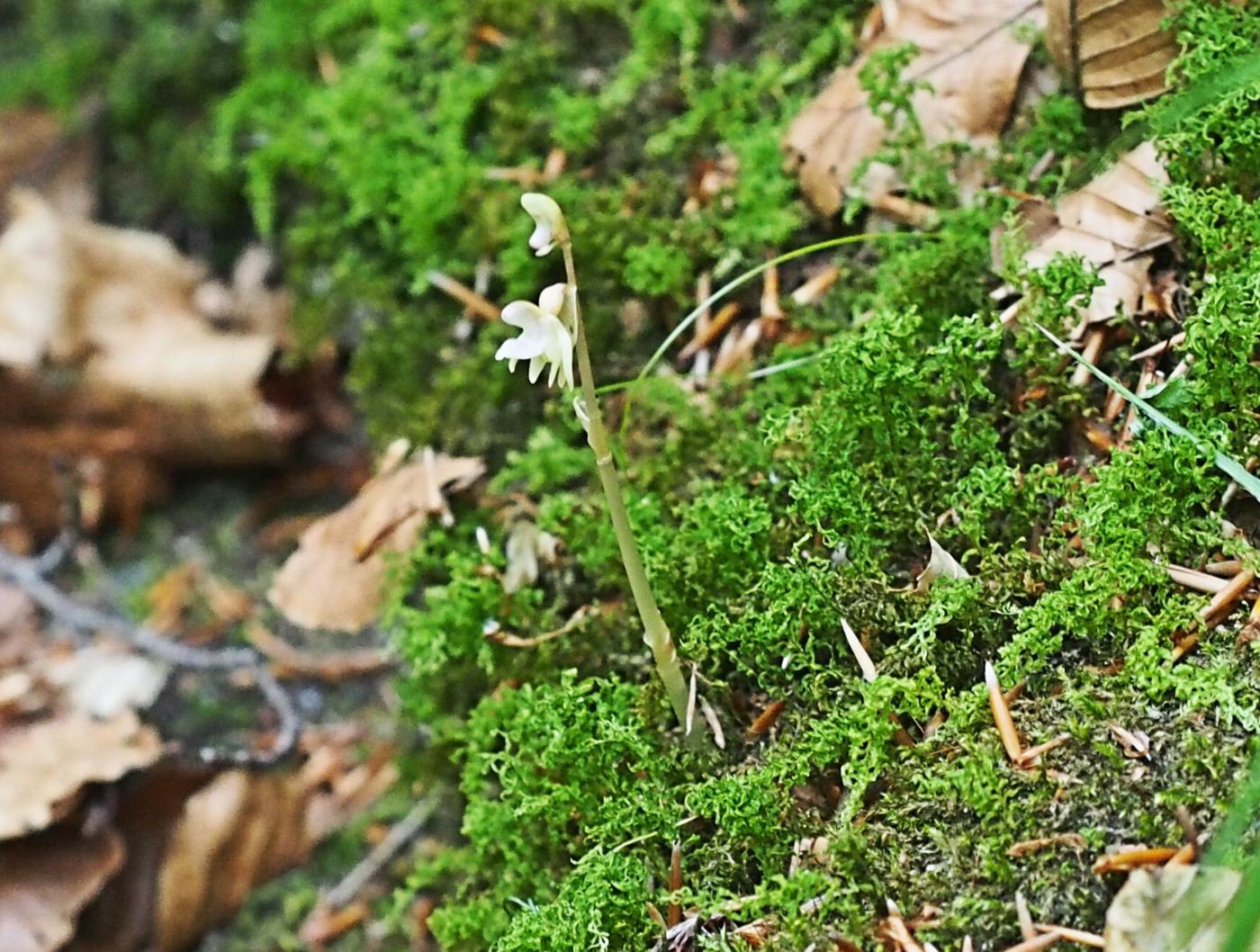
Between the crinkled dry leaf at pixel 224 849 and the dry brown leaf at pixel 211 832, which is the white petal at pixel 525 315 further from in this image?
the crinkled dry leaf at pixel 224 849

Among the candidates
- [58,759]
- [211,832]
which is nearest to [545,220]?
[211,832]

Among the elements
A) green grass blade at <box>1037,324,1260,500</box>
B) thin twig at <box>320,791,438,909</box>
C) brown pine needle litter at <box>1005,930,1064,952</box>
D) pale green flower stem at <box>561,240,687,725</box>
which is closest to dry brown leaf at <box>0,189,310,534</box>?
thin twig at <box>320,791,438,909</box>

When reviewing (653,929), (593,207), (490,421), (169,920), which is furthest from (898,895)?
(169,920)

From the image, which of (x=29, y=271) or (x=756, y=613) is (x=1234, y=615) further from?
(x=29, y=271)

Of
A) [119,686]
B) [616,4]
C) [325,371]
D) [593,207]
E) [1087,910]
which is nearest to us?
[1087,910]

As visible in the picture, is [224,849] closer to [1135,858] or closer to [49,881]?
[49,881]

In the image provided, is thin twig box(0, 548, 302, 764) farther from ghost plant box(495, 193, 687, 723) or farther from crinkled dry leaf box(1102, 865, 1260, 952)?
crinkled dry leaf box(1102, 865, 1260, 952)

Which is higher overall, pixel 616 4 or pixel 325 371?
pixel 616 4

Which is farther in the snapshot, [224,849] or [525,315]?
[224,849]
